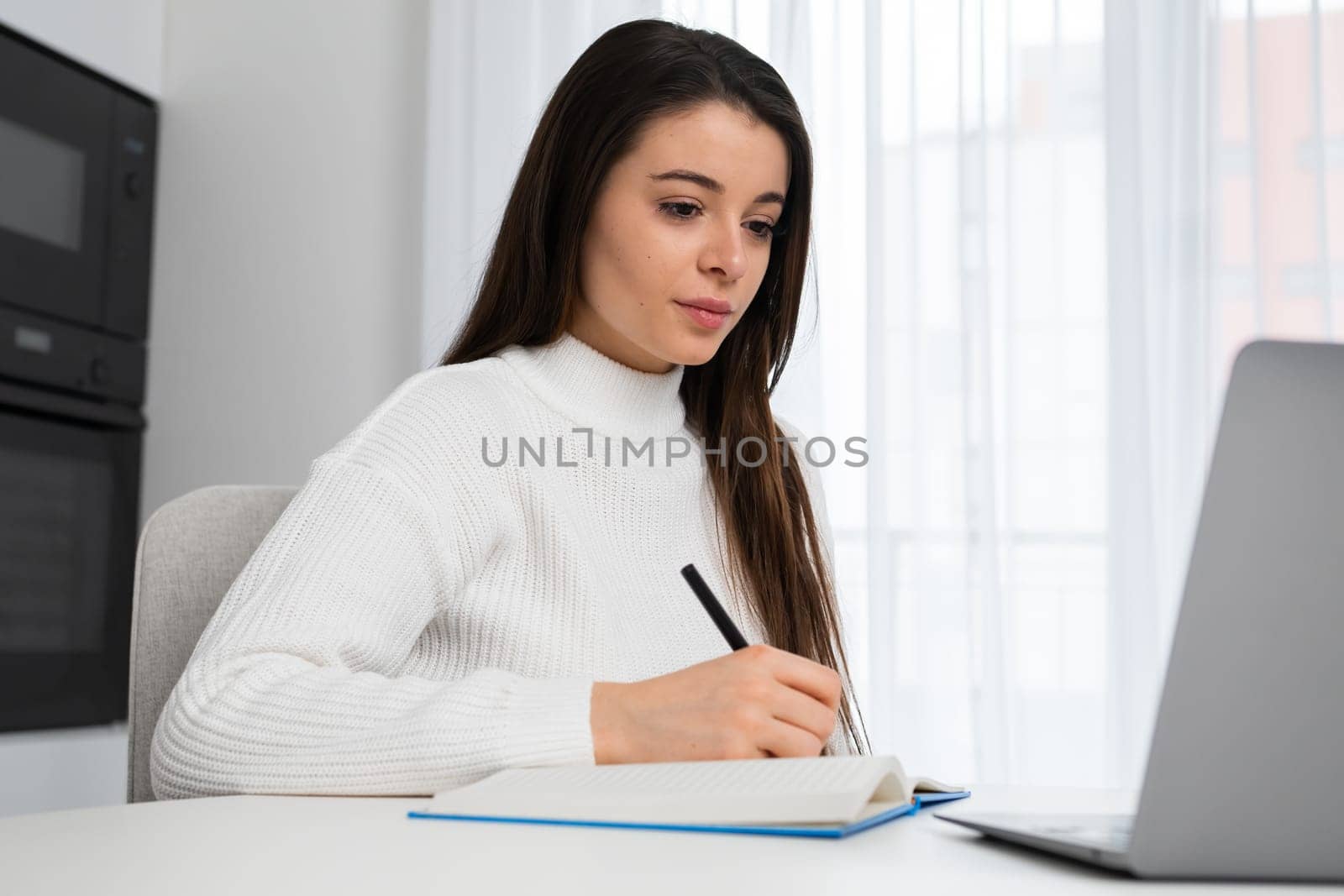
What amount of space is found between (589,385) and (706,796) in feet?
2.42

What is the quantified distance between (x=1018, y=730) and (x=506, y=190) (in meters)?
1.39

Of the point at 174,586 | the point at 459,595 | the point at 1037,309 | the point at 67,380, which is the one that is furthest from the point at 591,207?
the point at 67,380

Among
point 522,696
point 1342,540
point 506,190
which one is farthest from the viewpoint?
point 506,190

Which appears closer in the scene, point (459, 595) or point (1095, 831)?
point (1095, 831)

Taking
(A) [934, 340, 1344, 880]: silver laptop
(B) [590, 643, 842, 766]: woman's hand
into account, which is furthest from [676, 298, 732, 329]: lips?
(A) [934, 340, 1344, 880]: silver laptop

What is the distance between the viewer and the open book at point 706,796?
1.84 feet

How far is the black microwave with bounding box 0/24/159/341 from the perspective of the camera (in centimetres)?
225

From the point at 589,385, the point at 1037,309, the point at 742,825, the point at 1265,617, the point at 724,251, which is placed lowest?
the point at 742,825

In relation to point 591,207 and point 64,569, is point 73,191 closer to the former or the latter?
point 64,569

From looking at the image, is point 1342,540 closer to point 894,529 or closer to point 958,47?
point 894,529

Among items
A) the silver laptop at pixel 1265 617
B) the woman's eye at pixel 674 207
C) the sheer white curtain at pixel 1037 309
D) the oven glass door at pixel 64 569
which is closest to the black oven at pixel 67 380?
the oven glass door at pixel 64 569

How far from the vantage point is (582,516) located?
118 cm

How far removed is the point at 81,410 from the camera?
2.40 meters

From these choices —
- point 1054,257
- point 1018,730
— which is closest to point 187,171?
point 1054,257
